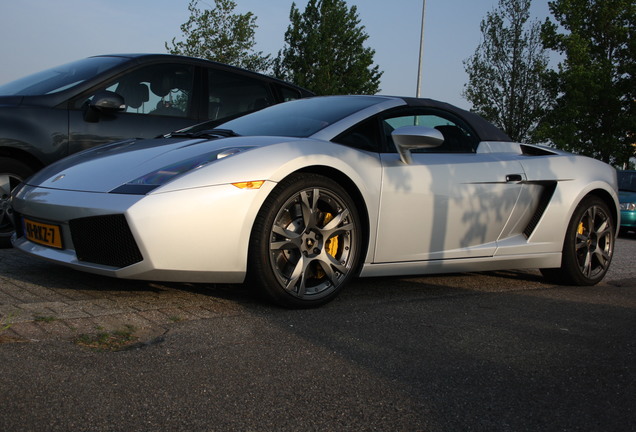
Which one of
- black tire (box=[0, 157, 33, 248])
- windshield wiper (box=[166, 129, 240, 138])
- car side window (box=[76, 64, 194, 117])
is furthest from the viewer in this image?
car side window (box=[76, 64, 194, 117])

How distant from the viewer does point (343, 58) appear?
32.1 meters

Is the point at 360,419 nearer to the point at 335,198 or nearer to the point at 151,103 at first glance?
the point at 335,198

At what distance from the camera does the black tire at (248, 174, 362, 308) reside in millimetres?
3549

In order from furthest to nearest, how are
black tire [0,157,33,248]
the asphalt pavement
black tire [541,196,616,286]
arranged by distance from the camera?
black tire [0,157,33,248], black tire [541,196,616,286], the asphalt pavement

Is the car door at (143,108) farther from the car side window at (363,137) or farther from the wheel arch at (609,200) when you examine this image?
the wheel arch at (609,200)

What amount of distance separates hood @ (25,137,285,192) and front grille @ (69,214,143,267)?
192mm

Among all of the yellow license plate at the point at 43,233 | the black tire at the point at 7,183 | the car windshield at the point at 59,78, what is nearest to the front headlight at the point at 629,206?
the car windshield at the point at 59,78

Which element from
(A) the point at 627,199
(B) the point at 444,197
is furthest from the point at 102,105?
(A) the point at 627,199

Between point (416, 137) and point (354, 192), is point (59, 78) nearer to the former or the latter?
point (354, 192)

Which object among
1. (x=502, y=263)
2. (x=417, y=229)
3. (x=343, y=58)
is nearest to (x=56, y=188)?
(x=417, y=229)

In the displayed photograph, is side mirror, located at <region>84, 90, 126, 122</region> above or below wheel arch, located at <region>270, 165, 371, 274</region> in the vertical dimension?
above

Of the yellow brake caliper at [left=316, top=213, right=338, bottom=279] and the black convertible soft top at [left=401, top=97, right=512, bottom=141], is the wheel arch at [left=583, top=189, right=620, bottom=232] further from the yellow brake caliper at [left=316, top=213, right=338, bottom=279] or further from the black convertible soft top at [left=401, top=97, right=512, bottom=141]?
the yellow brake caliper at [left=316, top=213, right=338, bottom=279]

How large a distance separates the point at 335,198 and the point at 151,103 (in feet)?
8.73

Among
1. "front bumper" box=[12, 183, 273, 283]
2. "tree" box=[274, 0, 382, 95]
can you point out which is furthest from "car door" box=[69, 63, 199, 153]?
"tree" box=[274, 0, 382, 95]
